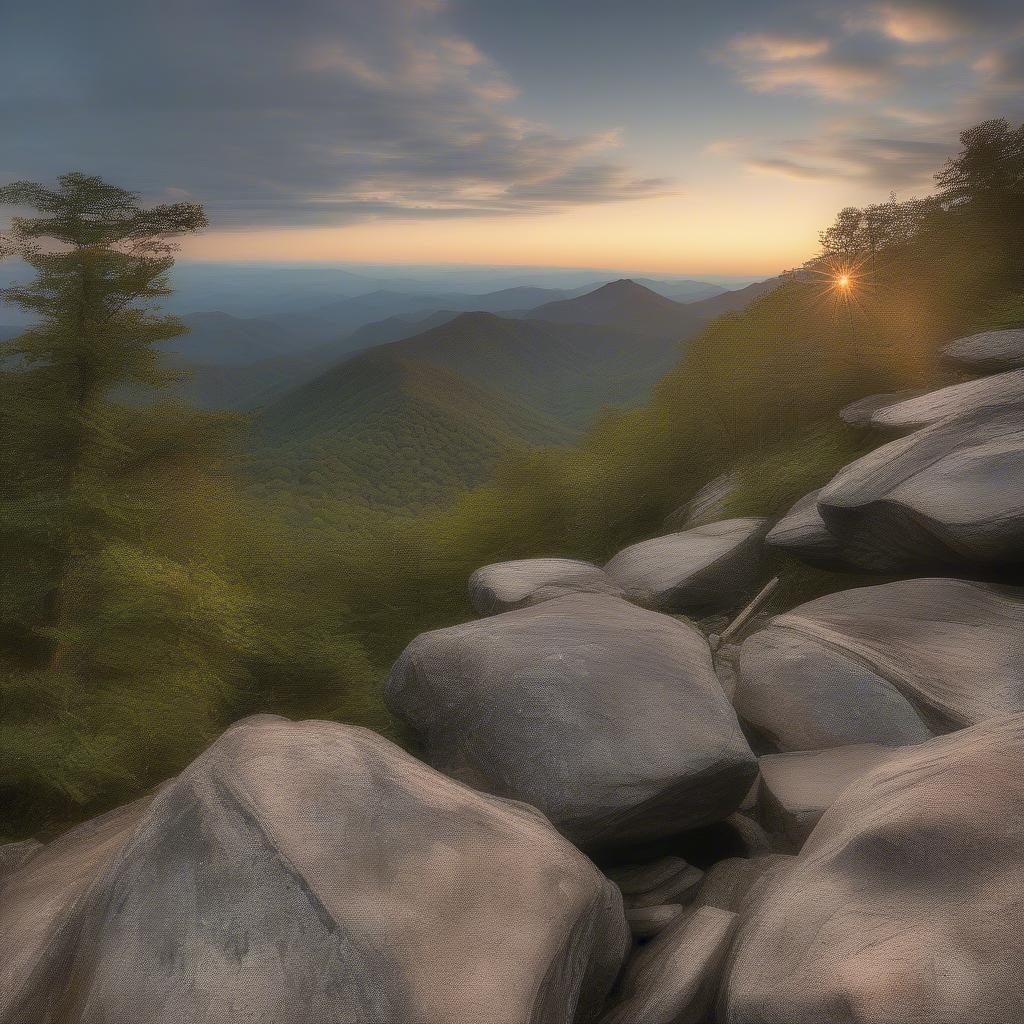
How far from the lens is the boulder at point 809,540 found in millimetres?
11297

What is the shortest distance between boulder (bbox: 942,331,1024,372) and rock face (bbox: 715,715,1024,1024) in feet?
37.1

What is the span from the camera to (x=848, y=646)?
7969 millimetres

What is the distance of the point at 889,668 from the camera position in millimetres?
7512

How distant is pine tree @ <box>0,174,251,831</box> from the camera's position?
948 cm

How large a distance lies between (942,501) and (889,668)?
277 centimetres

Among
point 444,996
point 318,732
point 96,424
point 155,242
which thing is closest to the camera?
point 444,996

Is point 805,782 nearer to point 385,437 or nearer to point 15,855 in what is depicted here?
point 15,855

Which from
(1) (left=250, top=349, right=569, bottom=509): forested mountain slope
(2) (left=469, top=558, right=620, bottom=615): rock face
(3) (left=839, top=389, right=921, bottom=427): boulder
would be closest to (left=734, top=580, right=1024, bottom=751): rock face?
(2) (left=469, top=558, right=620, bottom=615): rock face

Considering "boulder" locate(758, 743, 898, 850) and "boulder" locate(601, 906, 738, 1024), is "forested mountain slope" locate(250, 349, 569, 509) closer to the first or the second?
"boulder" locate(758, 743, 898, 850)

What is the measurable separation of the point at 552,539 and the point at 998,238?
17.6 meters

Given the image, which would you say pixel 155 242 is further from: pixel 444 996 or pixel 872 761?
pixel 872 761

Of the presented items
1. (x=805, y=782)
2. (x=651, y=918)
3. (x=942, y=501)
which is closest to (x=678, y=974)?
(x=651, y=918)

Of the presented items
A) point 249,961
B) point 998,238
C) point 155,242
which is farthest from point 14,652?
point 998,238

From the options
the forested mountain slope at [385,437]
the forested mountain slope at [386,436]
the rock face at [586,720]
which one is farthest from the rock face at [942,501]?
the forested mountain slope at [386,436]
